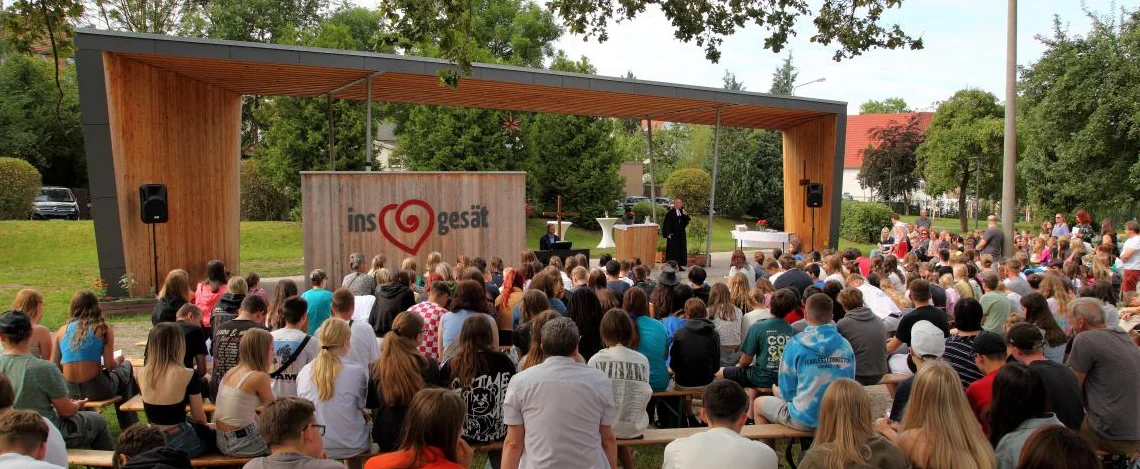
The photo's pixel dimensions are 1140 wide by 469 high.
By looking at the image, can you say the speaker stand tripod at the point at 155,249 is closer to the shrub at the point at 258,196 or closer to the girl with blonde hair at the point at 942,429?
the girl with blonde hair at the point at 942,429

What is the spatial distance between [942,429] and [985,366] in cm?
123

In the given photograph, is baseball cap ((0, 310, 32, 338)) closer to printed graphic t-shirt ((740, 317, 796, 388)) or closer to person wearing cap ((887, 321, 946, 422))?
printed graphic t-shirt ((740, 317, 796, 388))

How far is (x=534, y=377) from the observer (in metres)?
3.71

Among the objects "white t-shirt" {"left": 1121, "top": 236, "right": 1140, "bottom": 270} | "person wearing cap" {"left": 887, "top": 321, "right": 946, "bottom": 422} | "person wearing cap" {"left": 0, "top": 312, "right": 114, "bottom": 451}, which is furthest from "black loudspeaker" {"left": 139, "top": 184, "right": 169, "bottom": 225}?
"white t-shirt" {"left": 1121, "top": 236, "right": 1140, "bottom": 270}

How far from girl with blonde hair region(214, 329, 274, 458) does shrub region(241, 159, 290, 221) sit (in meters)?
23.6

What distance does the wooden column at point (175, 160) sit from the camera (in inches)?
428

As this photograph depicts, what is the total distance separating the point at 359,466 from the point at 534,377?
1.54 metres

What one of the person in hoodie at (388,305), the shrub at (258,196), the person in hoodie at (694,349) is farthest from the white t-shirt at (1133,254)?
the shrub at (258,196)

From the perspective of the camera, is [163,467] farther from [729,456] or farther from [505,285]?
[505,285]

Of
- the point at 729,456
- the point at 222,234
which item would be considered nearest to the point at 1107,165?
the point at 222,234

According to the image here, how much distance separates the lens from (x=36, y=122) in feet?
92.4

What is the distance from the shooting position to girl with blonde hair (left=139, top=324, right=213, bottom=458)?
4.26 metres

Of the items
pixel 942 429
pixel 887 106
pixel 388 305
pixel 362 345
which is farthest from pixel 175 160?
pixel 887 106

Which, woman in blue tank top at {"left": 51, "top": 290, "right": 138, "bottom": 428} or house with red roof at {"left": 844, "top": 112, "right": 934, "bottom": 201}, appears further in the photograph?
house with red roof at {"left": 844, "top": 112, "right": 934, "bottom": 201}
